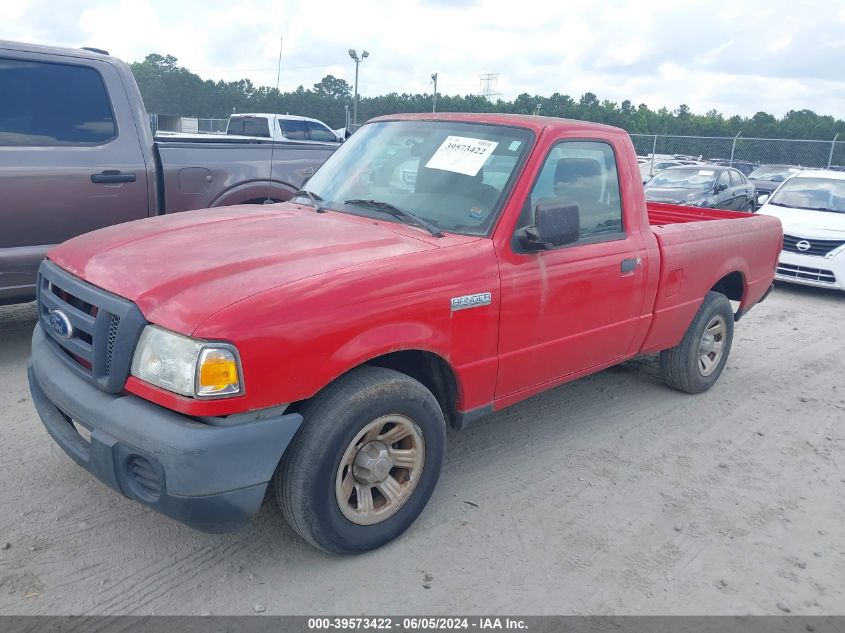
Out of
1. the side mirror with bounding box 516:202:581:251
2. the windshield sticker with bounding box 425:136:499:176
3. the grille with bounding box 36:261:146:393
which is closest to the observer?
the grille with bounding box 36:261:146:393

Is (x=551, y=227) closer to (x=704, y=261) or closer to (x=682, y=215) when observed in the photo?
(x=704, y=261)

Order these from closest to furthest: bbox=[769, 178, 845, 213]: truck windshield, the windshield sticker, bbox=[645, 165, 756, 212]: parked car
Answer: the windshield sticker
bbox=[769, 178, 845, 213]: truck windshield
bbox=[645, 165, 756, 212]: parked car

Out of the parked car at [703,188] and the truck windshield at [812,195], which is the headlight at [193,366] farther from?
the parked car at [703,188]

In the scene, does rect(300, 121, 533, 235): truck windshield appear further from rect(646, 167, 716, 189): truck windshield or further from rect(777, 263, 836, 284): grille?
rect(646, 167, 716, 189): truck windshield


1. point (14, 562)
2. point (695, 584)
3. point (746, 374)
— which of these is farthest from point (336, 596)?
point (746, 374)

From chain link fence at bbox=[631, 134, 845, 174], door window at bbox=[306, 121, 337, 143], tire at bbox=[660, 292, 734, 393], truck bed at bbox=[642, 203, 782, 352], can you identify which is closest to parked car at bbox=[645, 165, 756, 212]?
truck bed at bbox=[642, 203, 782, 352]

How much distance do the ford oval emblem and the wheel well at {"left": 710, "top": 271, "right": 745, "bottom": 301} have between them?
448 centimetres

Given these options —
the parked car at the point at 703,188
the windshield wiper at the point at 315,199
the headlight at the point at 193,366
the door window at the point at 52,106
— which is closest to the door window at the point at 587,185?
the windshield wiper at the point at 315,199

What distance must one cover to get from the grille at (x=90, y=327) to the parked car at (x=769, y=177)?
21.1 m

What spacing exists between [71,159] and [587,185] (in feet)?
12.0

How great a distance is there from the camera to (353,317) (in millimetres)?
2758

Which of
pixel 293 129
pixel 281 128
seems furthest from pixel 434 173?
pixel 293 129

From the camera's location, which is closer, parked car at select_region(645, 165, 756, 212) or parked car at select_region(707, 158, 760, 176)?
parked car at select_region(645, 165, 756, 212)

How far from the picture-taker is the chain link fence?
25.8 meters
